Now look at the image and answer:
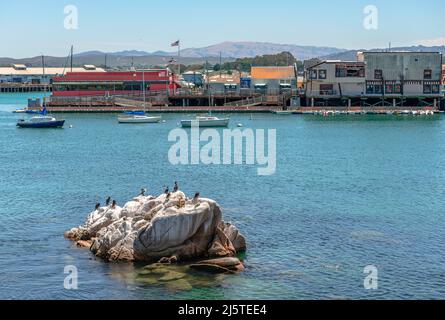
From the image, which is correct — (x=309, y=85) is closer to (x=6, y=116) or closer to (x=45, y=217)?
(x=6, y=116)

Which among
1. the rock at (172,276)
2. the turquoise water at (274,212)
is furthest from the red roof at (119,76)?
the rock at (172,276)

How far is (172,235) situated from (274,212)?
12.2 meters

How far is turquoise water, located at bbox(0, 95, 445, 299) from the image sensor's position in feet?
103

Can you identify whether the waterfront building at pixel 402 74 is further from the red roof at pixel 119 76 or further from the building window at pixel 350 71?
the red roof at pixel 119 76

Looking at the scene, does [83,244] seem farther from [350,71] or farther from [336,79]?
[350,71]

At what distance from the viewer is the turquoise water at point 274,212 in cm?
3147

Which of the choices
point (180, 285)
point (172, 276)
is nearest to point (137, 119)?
point (172, 276)

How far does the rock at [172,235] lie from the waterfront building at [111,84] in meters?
105

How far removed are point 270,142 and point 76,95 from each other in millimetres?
63074

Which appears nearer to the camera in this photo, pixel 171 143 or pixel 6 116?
pixel 171 143

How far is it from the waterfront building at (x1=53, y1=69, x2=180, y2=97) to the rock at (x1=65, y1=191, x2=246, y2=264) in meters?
105
